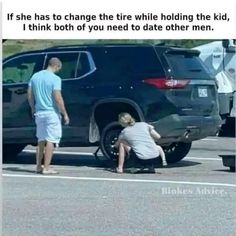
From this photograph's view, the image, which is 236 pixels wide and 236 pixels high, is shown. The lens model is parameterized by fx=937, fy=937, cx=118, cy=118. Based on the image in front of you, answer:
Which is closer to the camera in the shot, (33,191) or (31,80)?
(33,191)

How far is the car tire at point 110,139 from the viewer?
13266mm

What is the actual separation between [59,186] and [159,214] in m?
2.41

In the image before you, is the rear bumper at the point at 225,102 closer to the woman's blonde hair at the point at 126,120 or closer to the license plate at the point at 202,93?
the license plate at the point at 202,93

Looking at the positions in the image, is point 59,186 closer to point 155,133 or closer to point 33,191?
point 33,191

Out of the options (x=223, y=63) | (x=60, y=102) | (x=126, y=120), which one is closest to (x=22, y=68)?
(x=60, y=102)

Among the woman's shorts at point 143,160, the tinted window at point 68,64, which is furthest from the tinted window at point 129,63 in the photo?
the woman's shorts at point 143,160

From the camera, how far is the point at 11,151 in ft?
48.1

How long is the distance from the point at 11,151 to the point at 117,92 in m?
2.34

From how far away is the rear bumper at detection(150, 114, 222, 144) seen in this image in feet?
43.0

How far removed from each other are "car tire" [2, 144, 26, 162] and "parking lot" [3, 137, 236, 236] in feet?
0.73

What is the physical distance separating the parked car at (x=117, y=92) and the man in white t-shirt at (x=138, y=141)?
471mm
